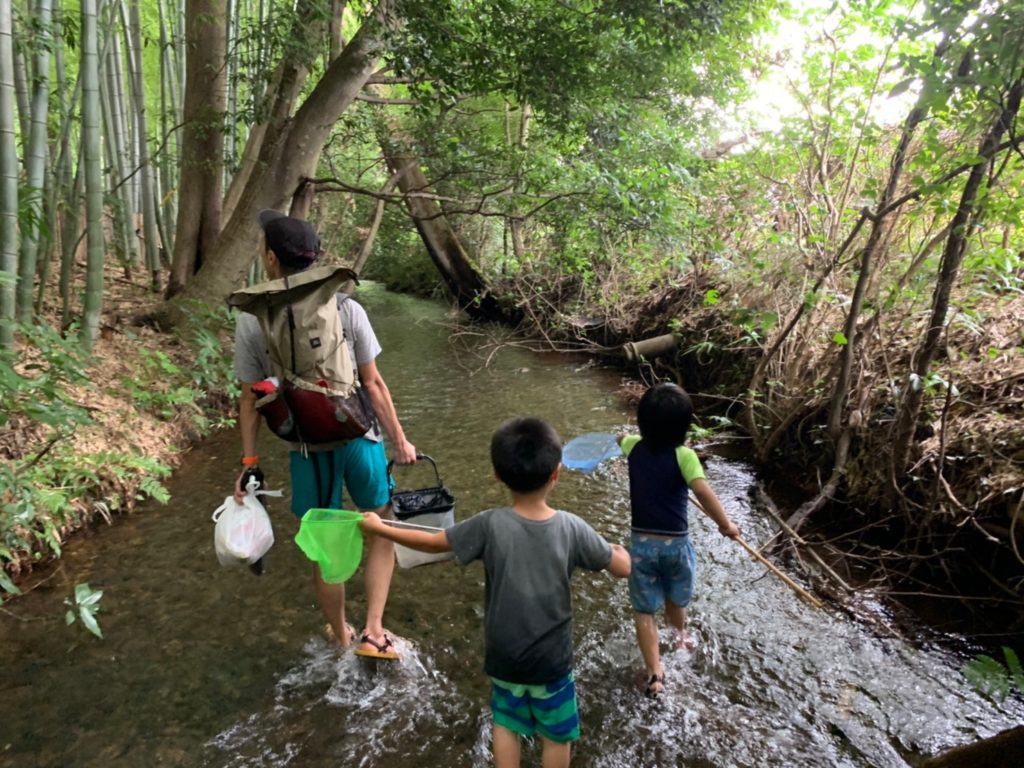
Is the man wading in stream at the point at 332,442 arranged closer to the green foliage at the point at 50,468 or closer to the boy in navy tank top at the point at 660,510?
the boy in navy tank top at the point at 660,510

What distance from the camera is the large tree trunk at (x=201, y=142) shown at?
7.08m

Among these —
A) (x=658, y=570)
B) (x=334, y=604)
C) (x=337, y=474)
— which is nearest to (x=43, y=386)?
(x=337, y=474)

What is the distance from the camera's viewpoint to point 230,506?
247 cm

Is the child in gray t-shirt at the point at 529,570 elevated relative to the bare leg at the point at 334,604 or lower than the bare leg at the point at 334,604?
elevated

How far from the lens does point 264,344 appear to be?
8.02ft

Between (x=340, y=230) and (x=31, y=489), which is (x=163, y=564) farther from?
(x=340, y=230)

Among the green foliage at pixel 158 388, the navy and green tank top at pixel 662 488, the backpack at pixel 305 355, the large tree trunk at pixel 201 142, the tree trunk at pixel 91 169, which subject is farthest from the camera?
the large tree trunk at pixel 201 142

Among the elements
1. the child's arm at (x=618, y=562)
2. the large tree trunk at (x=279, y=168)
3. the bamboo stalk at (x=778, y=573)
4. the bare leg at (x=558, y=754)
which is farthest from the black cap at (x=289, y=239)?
the large tree trunk at (x=279, y=168)

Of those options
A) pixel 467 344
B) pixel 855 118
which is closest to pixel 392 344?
pixel 467 344

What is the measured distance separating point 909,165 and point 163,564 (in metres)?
5.01

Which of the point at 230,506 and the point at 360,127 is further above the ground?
the point at 360,127

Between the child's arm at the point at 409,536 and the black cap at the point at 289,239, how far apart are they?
1.04 metres

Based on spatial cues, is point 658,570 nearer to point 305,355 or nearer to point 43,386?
point 305,355

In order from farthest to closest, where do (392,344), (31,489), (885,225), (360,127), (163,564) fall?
(392,344), (360,127), (885,225), (163,564), (31,489)
